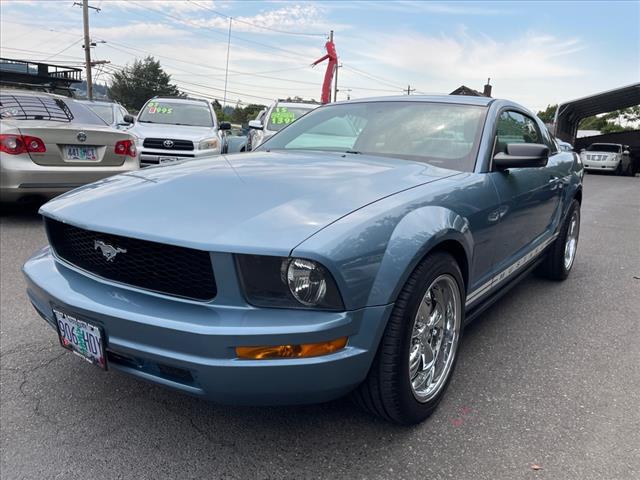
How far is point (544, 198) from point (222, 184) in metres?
2.37

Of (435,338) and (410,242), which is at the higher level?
(410,242)

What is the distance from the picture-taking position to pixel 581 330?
11.0ft

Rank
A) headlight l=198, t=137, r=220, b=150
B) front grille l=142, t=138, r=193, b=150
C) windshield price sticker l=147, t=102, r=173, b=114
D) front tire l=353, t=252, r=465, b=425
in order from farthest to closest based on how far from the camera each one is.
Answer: windshield price sticker l=147, t=102, r=173, b=114 < headlight l=198, t=137, r=220, b=150 < front grille l=142, t=138, r=193, b=150 < front tire l=353, t=252, r=465, b=425

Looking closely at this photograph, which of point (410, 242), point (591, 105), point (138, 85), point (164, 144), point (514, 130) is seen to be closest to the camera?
point (410, 242)

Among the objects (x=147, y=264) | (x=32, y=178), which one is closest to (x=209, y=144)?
(x=32, y=178)

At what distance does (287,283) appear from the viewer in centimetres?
170

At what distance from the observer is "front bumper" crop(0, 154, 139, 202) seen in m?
5.09

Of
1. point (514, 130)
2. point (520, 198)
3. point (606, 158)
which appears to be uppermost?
point (514, 130)

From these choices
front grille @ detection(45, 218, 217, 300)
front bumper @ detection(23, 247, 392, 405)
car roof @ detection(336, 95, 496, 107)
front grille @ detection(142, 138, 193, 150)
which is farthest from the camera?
front grille @ detection(142, 138, 193, 150)

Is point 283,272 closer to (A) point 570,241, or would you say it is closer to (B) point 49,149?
(A) point 570,241

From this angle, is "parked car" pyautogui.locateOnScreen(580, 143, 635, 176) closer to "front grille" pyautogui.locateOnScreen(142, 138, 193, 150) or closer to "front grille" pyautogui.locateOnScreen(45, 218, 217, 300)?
"front grille" pyautogui.locateOnScreen(142, 138, 193, 150)

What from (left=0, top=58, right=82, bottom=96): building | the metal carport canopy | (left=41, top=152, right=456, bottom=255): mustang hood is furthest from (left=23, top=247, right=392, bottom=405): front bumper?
the metal carport canopy

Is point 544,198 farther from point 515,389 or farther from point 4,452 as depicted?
point 4,452

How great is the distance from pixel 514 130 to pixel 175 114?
7.55m
